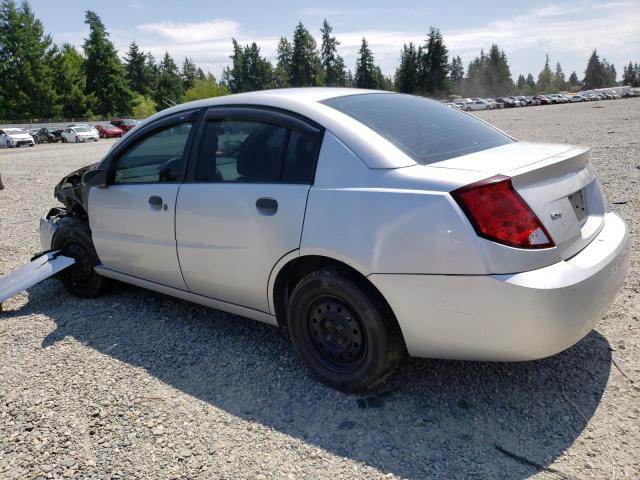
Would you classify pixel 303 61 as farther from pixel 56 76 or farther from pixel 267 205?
pixel 267 205

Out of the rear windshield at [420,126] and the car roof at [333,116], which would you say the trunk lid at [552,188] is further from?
the car roof at [333,116]

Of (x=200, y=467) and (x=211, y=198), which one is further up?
(x=211, y=198)

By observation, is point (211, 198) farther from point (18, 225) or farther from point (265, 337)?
point (18, 225)

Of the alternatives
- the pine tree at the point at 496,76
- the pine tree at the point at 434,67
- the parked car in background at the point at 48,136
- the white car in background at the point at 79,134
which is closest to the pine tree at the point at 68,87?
the parked car in background at the point at 48,136

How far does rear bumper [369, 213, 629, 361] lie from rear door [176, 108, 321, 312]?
0.72 metres

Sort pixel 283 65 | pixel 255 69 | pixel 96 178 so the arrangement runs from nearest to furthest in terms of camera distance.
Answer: pixel 96 178 → pixel 255 69 → pixel 283 65

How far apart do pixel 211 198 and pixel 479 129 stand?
5.97ft

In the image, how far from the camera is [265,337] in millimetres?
3742

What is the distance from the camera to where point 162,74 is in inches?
3745

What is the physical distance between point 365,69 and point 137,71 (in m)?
46.7

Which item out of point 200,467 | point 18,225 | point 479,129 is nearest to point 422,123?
point 479,129

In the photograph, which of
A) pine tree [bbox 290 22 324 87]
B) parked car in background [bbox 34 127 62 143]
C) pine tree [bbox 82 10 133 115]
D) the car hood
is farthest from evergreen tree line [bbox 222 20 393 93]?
the car hood

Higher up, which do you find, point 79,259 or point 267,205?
point 267,205

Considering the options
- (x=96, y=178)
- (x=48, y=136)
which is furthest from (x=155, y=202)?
(x=48, y=136)
